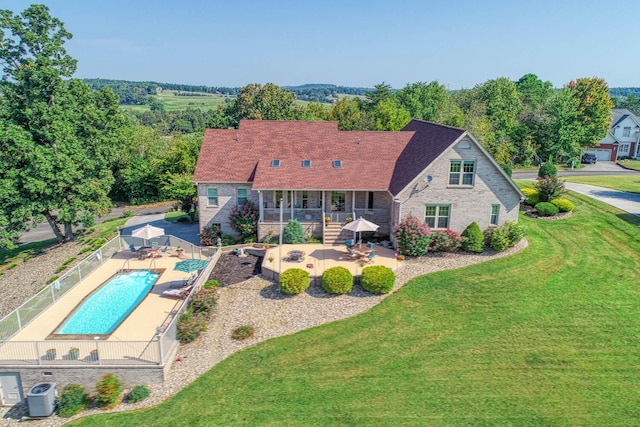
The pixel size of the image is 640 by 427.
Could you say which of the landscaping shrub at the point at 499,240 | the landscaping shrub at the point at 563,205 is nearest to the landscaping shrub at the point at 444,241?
the landscaping shrub at the point at 499,240

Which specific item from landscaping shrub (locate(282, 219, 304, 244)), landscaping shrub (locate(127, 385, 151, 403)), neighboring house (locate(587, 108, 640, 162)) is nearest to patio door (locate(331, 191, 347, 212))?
landscaping shrub (locate(282, 219, 304, 244))

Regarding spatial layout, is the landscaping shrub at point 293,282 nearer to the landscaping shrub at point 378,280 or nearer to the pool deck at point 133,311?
the landscaping shrub at point 378,280

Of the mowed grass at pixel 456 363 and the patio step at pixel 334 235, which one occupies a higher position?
the patio step at pixel 334 235

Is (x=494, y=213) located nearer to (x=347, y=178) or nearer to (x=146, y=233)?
(x=347, y=178)

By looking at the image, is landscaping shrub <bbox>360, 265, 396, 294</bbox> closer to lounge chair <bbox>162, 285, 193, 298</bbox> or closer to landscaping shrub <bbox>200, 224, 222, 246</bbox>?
lounge chair <bbox>162, 285, 193, 298</bbox>

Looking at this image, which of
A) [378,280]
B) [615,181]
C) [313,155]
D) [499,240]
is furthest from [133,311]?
[615,181]

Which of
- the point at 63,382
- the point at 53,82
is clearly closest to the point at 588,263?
the point at 63,382

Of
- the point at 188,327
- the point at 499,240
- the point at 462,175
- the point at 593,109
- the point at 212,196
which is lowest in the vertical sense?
the point at 188,327
